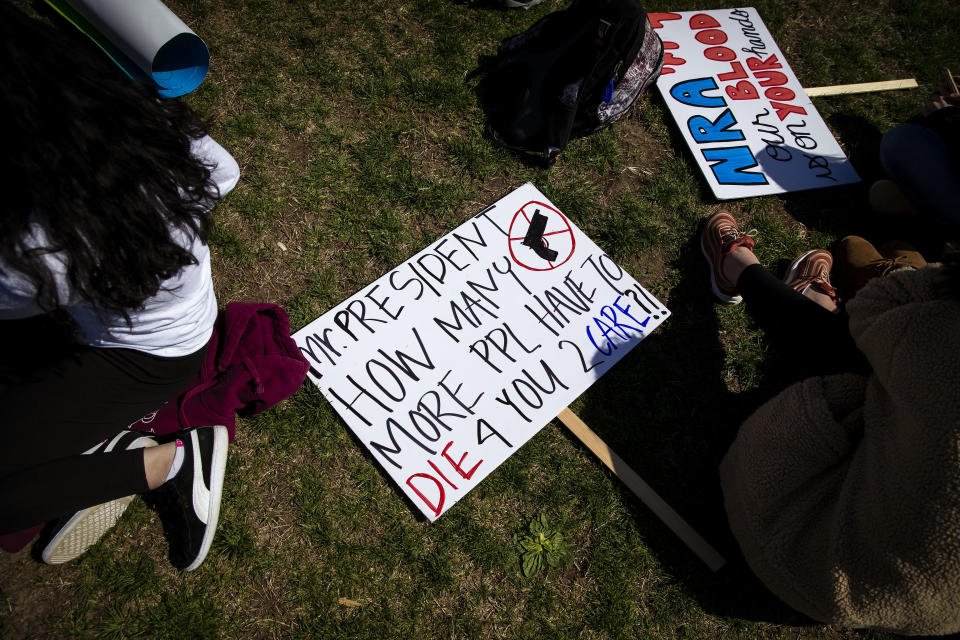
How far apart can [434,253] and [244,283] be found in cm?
84

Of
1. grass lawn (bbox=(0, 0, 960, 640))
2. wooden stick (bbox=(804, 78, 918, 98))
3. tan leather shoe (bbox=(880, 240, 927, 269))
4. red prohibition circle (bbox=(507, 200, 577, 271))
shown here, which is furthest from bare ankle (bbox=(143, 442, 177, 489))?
wooden stick (bbox=(804, 78, 918, 98))

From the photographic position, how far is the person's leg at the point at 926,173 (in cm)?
246

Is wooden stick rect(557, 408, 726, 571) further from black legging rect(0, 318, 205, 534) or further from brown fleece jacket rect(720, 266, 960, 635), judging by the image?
black legging rect(0, 318, 205, 534)

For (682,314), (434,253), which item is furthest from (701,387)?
(434,253)

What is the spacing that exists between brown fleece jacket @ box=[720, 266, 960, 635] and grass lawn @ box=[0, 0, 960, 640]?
0.51 m

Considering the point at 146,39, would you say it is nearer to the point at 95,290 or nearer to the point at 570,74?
the point at 95,290

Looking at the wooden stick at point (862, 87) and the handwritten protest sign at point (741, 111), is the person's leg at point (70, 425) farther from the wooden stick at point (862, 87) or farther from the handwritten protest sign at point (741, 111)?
the wooden stick at point (862, 87)

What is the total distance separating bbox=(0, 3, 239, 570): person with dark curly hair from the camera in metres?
1.04

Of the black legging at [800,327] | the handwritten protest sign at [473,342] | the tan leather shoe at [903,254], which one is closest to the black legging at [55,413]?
the handwritten protest sign at [473,342]

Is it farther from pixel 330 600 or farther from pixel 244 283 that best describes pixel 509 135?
pixel 330 600

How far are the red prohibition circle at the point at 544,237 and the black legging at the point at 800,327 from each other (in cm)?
79

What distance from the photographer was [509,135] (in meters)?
2.63

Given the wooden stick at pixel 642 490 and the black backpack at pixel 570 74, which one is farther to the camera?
the black backpack at pixel 570 74

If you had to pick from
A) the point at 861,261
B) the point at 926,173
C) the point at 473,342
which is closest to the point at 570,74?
the point at 473,342
